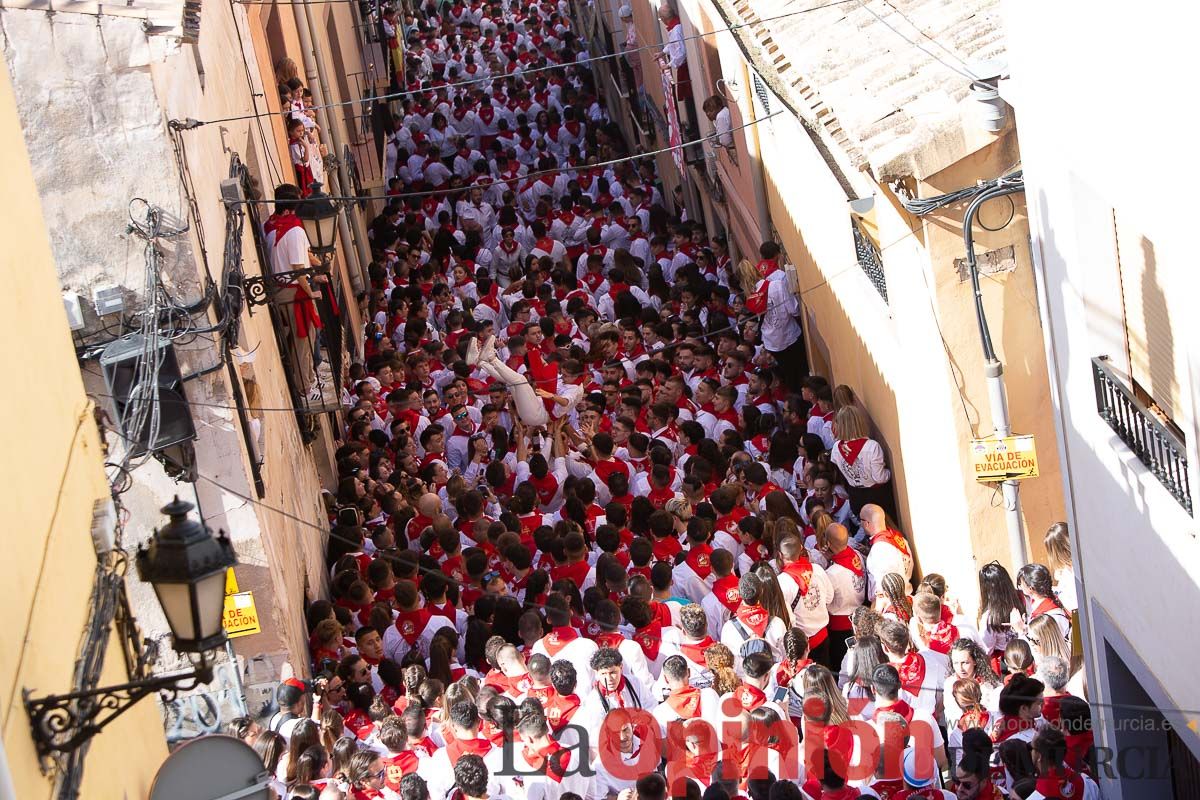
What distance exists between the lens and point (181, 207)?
10.7 meters

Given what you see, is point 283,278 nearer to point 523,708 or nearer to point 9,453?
point 523,708

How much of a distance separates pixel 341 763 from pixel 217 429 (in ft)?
9.64

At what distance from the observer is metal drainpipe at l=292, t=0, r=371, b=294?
20.9 metres

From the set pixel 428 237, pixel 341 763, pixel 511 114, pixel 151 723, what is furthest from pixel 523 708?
pixel 511 114

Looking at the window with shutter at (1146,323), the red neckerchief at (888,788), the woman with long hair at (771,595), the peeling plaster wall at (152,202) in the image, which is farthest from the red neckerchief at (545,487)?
the window with shutter at (1146,323)

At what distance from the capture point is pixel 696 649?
953 centimetres

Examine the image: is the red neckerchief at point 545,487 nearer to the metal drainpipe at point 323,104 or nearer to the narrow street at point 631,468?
the narrow street at point 631,468

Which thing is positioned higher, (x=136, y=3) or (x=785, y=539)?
(x=136, y=3)

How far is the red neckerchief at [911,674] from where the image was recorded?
8883mm

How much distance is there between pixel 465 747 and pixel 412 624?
248cm

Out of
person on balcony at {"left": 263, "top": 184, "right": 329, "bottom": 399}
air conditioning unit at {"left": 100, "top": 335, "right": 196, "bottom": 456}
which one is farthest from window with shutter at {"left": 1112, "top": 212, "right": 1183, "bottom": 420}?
person on balcony at {"left": 263, "top": 184, "right": 329, "bottom": 399}

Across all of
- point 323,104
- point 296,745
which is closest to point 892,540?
point 296,745

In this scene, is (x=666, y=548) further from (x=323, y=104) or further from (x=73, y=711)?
(x=323, y=104)

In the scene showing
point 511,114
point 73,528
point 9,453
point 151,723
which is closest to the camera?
point 9,453
